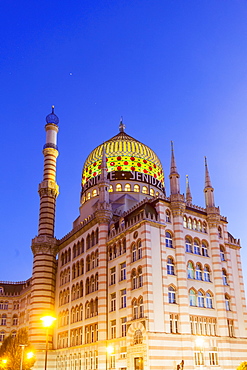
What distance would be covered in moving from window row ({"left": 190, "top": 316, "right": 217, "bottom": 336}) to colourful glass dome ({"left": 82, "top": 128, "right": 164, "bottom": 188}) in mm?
27457

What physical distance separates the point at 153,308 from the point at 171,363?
5713mm

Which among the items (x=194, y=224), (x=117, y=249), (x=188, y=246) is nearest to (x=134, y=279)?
(x=117, y=249)

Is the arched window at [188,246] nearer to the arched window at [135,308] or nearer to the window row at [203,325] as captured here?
the window row at [203,325]

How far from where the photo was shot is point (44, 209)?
7138 centimetres

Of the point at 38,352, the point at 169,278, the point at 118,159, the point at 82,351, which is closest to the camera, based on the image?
the point at 169,278

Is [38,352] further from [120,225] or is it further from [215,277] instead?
[215,277]

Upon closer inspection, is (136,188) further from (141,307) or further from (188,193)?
(141,307)

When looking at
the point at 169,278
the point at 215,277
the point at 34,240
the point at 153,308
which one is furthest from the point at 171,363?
the point at 34,240

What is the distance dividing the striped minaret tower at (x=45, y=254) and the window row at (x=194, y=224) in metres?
25.6

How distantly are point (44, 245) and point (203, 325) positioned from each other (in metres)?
30.3

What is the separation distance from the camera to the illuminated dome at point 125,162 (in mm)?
68875

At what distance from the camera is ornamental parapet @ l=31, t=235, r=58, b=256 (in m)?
68.6

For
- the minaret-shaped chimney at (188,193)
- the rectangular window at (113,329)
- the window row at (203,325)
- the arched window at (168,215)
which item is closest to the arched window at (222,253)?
the window row at (203,325)

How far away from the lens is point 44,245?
225ft
